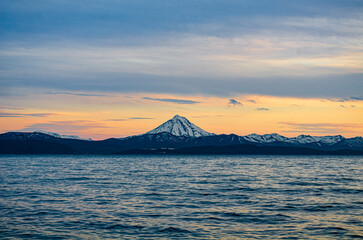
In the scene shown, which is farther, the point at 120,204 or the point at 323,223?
the point at 120,204

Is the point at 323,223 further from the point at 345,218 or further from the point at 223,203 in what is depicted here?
the point at 223,203

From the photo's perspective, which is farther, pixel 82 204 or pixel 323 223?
pixel 82 204

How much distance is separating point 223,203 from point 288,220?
9114mm

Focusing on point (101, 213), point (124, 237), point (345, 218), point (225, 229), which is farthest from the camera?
point (101, 213)

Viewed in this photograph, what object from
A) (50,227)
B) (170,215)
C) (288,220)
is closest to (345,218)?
(288,220)

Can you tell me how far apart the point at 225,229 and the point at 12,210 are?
1892 centimetres

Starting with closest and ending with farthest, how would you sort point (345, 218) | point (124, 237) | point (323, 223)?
point (124, 237) < point (323, 223) < point (345, 218)

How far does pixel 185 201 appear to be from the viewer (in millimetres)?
37125

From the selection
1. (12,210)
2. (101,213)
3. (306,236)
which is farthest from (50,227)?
(306,236)

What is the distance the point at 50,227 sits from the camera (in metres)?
25.8

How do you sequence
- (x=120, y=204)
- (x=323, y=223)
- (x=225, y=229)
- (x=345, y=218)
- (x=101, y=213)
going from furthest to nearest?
1. (x=120, y=204)
2. (x=101, y=213)
3. (x=345, y=218)
4. (x=323, y=223)
5. (x=225, y=229)

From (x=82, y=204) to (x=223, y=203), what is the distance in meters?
13.4

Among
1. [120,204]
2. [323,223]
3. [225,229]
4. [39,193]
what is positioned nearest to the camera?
[225,229]

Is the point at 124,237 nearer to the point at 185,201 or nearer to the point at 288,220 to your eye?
the point at 288,220
